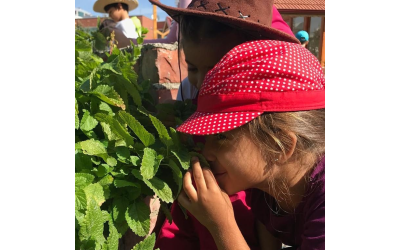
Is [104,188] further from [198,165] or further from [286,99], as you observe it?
[286,99]

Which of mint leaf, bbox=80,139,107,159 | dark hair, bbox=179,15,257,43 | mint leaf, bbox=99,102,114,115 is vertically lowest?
mint leaf, bbox=80,139,107,159

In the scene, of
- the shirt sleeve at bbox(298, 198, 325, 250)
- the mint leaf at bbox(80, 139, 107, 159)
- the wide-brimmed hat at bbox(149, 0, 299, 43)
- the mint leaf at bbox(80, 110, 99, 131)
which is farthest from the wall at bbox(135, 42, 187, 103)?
the shirt sleeve at bbox(298, 198, 325, 250)

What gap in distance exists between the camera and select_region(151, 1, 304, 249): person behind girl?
3.30ft

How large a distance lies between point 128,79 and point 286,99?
1.76 feet

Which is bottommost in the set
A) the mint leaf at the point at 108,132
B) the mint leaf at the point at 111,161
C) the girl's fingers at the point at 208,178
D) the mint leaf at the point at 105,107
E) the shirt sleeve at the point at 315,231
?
the shirt sleeve at the point at 315,231

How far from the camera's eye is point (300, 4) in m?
1.12

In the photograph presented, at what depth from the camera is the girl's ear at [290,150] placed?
89 centimetres

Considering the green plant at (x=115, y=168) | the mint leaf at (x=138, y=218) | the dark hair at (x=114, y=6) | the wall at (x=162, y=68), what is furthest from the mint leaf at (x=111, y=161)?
the dark hair at (x=114, y=6)

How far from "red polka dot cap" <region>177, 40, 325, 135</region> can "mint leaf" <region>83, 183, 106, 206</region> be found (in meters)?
0.24

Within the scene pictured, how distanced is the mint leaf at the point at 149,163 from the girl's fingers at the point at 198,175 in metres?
0.11

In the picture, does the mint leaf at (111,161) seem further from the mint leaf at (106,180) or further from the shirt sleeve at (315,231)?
the shirt sleeve at (315,231)

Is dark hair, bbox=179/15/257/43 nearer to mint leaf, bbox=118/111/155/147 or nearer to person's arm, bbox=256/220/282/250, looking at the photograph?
mint leaf, bbox=118/111/155/147

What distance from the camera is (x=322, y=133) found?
0.92 meters
